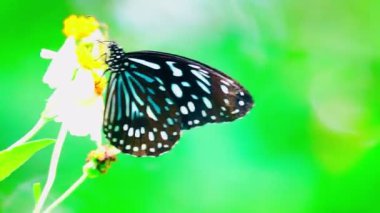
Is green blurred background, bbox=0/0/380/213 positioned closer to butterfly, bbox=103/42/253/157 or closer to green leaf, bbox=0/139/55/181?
butterfly, bbox=103/42/253/157

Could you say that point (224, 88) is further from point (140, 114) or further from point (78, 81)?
point (78, 81)

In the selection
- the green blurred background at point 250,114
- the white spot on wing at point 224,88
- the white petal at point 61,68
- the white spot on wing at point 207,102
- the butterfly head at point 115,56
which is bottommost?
the white petal at point 61,68

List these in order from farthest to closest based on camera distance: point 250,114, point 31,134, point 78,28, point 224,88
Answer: point 250,114, point 224,88, point 78,28, point 31,134

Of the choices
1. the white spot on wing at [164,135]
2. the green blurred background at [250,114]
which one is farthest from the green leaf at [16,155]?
the green blurred background at [250,114]

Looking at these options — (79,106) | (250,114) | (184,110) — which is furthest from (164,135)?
(250,114)

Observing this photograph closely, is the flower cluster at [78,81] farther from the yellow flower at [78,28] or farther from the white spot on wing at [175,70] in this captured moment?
the white spot on wing at [175,70]

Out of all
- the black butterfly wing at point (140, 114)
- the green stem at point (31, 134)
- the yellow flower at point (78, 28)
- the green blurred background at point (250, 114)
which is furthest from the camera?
the green blurred background at point (250, 114)

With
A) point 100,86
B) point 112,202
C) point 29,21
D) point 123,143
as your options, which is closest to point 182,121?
point 123,143
